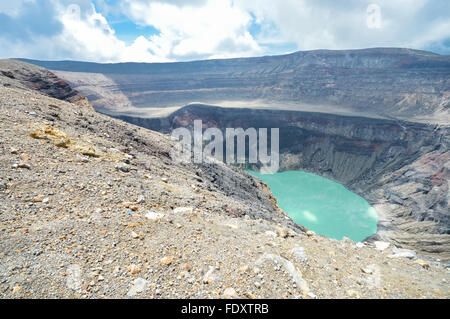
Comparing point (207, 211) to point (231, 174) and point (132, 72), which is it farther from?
point (132, 72)

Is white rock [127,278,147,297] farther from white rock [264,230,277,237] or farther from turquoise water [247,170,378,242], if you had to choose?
turquoise water [247,170,378,242]

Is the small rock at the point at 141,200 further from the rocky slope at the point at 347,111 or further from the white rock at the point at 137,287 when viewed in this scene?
the rocky slope at the point at 347,111

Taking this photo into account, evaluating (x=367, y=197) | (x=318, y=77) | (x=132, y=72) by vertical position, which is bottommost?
(x=367, y=197)

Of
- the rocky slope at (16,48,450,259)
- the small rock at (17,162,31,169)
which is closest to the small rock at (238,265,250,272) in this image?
the small rock at (17,162,31,169)

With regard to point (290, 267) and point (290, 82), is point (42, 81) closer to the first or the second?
point (290, 267)

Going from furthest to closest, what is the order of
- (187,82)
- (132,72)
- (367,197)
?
1. (132,72)
2. (187,82)
3. (367,197)

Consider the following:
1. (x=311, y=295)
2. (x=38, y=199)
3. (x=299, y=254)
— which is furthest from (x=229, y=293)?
(x=38, y=199)

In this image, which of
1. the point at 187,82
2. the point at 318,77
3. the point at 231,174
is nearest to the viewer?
the point at 231,174
